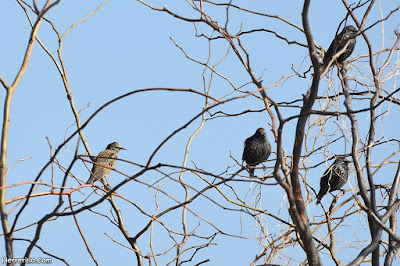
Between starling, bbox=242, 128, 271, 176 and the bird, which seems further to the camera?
starling, bbox=242, 128, 271, 176

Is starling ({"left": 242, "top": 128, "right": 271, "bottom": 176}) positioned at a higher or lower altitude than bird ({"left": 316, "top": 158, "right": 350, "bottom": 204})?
higher

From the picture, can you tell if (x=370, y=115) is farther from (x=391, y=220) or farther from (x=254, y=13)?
(x=254, y=13)

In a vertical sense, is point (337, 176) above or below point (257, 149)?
below

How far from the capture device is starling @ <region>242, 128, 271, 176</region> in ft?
25.4

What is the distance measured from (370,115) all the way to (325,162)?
54cm

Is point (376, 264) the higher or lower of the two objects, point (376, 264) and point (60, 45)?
the lower

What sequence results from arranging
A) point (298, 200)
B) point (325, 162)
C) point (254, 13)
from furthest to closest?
point (325, 162) → point (254, 13) → point (298, 200)

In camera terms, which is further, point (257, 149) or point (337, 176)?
point (257, 149)

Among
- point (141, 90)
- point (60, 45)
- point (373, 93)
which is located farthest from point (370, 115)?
point (141, 90)

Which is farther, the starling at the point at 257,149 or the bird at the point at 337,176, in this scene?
the starling at the point at 257,149

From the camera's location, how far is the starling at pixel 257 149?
7.73m

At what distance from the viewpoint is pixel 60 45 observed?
4574mm

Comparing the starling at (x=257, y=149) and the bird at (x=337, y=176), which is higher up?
the starling at (x=257, y=149)

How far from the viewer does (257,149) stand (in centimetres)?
775
